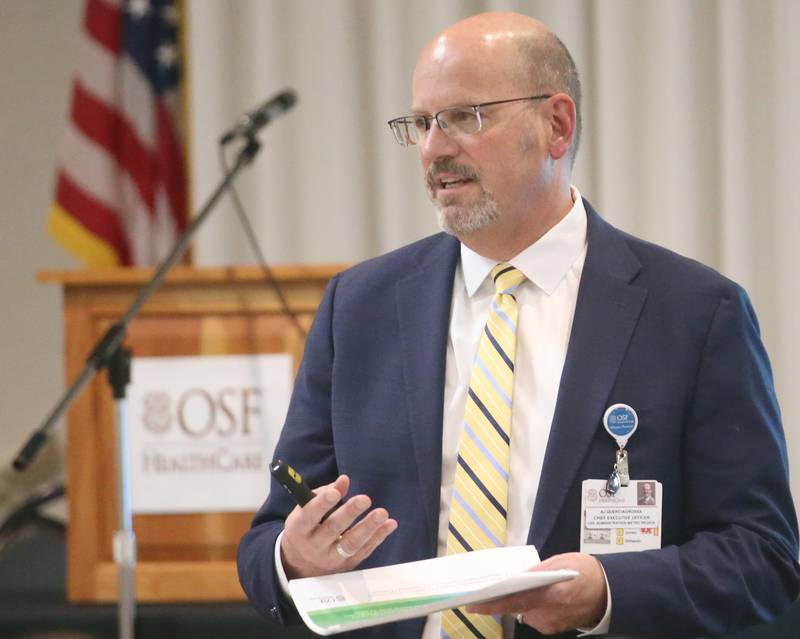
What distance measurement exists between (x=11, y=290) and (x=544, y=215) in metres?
3.05

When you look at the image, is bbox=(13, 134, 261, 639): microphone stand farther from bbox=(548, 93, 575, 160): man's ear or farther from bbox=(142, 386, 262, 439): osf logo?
bbox=(548, 93, 575, 160): man's ear

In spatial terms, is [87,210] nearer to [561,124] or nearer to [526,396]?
[561,124]

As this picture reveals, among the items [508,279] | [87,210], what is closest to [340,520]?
[508,279]

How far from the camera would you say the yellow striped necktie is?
1.79 metres

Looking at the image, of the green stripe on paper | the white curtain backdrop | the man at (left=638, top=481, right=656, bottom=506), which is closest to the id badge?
the man at (left=638, top=481, right=656, bottom=506)

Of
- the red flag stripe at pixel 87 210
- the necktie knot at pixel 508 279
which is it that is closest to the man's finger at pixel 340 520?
the necktie knot at pixel 508 279

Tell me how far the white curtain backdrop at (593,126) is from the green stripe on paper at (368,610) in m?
2.39

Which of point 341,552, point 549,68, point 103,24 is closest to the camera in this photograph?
point 341,552

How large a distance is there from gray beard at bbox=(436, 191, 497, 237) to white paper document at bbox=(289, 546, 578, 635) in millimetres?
544

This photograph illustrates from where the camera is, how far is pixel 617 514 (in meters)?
1.78

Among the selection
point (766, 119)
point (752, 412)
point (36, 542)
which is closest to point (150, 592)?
point (36, 542)

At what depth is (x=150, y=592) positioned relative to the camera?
120 inches

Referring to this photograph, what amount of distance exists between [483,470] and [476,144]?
0.54 metres

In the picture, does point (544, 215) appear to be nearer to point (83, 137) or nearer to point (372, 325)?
point (372, 325)
